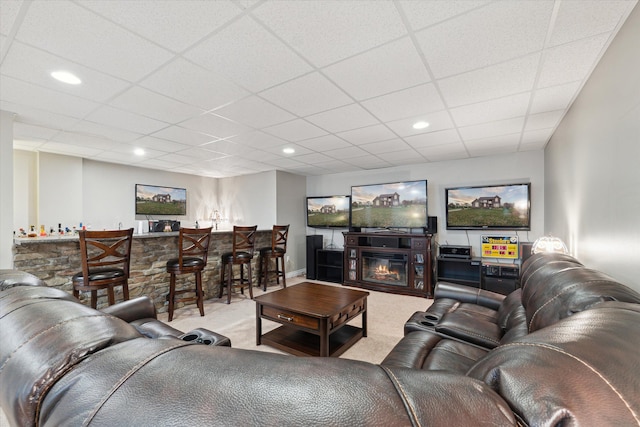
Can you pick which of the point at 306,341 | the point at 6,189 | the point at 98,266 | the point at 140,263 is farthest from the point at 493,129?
the point at 6,189

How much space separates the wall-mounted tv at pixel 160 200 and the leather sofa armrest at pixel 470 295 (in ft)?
19.0

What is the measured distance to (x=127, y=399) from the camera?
1.40ft

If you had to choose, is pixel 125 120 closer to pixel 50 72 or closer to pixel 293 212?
pixel 50 72

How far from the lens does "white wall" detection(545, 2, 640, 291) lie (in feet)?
4.53

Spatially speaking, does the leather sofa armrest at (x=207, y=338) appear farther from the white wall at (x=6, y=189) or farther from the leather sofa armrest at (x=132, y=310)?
the white wall at (x=6, y=189)

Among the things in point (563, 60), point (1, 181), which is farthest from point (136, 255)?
point (563, 60)

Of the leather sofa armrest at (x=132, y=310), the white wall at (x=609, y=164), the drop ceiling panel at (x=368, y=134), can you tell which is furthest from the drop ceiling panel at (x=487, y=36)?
the leather sofa armrest at (x=132, y=310)

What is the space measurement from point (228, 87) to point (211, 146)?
1.93m

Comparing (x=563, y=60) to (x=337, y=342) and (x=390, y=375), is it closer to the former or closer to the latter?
(x=390, y=375)

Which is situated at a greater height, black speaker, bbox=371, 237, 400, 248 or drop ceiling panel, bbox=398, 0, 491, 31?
drop ceiling panel, bbox=398, 0, 491, 31

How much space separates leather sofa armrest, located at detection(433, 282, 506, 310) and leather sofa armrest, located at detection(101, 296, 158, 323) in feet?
8.87

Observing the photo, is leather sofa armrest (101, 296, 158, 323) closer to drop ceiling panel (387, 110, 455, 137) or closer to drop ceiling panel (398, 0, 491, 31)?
drop ceiling panel (398, 0, 491, 31)

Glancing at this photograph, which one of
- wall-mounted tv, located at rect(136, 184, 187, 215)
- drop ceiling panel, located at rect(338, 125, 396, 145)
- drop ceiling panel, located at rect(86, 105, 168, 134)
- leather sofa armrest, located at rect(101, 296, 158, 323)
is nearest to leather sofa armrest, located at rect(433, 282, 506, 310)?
drop ceiling panel, located at rect(338, 125, 396, 145)

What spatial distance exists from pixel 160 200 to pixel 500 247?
676 cm
